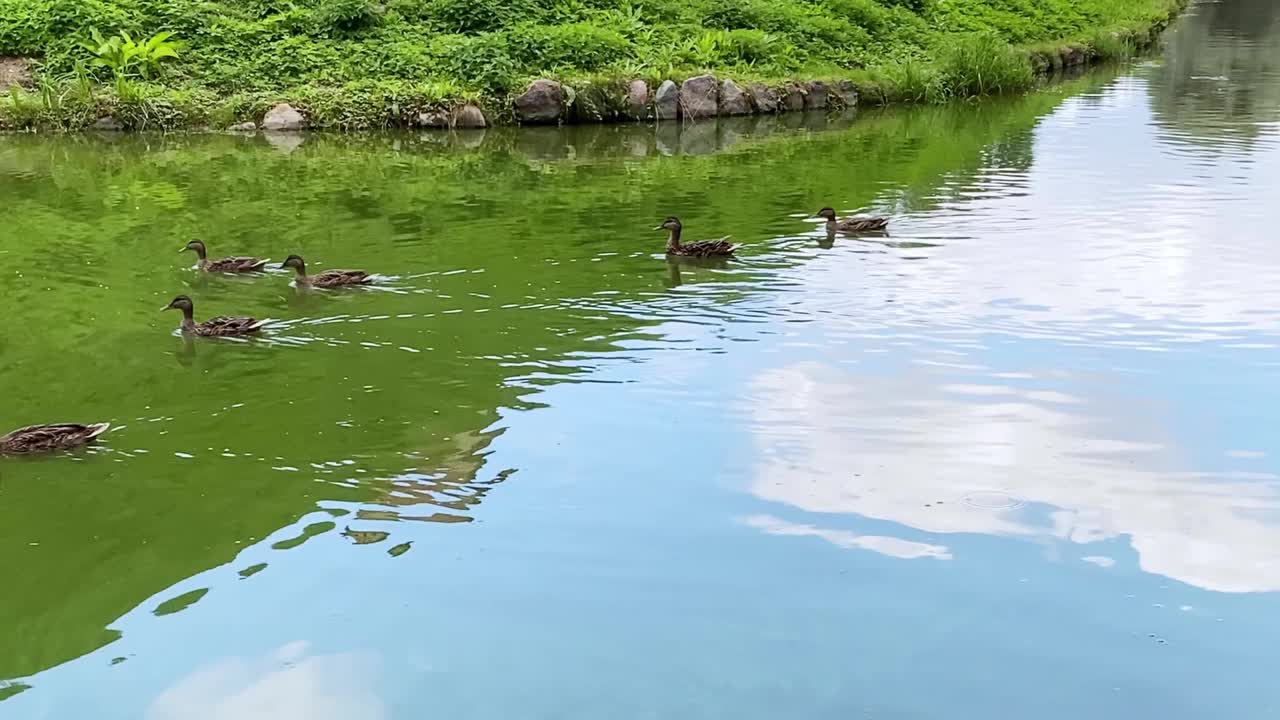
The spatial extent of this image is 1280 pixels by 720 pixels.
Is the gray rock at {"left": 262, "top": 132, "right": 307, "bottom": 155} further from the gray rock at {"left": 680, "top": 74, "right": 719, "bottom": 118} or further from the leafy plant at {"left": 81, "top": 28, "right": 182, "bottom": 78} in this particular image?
the gray rock at {"left": 680, "top": 74, "right": 719, "bottom": 118}

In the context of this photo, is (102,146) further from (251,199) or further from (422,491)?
(422,491)

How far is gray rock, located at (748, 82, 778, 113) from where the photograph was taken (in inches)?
1036

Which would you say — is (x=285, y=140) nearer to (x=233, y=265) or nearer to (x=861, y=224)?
(x=233, y=265)

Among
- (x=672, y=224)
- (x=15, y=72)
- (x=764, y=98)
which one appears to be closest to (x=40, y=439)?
(x=672, y=224)

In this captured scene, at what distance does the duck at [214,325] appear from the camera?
1030cm

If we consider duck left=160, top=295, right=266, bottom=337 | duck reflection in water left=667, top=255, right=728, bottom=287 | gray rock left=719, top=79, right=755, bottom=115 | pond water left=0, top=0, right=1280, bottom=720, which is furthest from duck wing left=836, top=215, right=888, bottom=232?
gray rock left=719, top=79, right=755, bottom=115

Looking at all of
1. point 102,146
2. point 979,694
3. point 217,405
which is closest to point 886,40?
point 102,146

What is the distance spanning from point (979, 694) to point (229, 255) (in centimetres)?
1040

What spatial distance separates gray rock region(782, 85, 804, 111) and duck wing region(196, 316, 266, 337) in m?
18.2

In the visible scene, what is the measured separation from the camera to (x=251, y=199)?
55.6 ft

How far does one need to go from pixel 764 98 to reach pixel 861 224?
42.2 ft

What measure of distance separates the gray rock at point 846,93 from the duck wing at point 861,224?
13.7 m

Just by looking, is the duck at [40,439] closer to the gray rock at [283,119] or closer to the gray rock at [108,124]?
the gray rock at [283,119]

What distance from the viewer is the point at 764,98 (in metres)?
26.4
